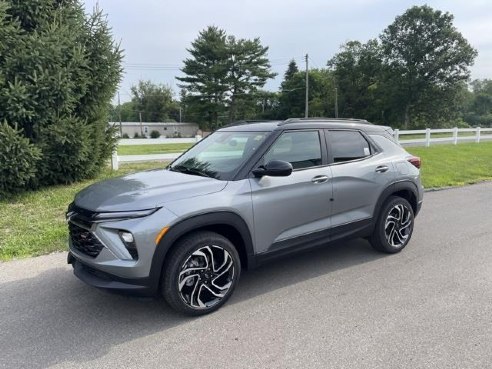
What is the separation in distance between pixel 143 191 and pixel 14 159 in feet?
17.2

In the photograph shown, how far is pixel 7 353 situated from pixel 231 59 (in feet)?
193

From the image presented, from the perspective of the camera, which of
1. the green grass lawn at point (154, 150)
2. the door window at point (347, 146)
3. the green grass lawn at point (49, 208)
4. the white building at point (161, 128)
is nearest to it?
the door window at point (347, 146)

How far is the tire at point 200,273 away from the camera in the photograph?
3.33m

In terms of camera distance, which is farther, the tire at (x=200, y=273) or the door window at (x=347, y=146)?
the door window at (x=347, y=146)

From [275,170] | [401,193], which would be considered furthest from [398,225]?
[275,170]

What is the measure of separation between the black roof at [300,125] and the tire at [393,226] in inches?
40.5

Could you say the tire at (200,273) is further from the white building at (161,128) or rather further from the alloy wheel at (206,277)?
the white building at (161,128)

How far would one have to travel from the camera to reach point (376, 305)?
12.0ft

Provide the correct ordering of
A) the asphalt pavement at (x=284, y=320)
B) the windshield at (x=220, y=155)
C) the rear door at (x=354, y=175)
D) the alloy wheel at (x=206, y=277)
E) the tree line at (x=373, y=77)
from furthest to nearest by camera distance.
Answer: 1. the tree line at (x=373, y=77)
2. the rear door at (x=354, y=175)
3. the windshield at (x=220, y=155)
4. the alloy wheel at (x=206, y=277)
5. the asphalt pavement at (x=284, y=320)

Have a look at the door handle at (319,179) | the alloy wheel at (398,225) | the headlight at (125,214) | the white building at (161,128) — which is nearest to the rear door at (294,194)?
the door handle at (319,179)

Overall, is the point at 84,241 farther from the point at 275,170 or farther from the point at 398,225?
the point at 398,225

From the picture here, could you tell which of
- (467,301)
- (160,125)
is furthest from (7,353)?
(160,125)

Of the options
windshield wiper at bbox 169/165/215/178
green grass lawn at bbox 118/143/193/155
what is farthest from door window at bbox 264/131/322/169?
green grass lawn at bbox 118/143/193/155

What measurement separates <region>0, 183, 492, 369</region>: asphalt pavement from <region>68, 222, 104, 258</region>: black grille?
601mm
